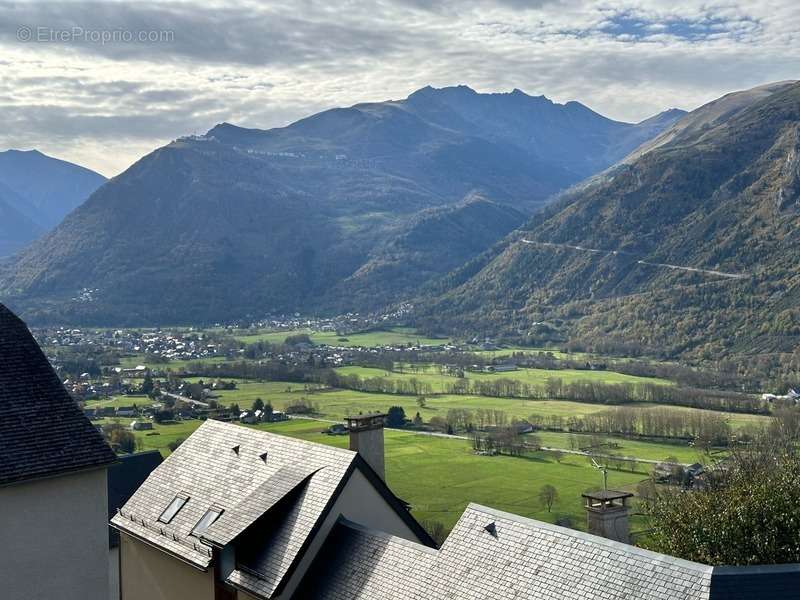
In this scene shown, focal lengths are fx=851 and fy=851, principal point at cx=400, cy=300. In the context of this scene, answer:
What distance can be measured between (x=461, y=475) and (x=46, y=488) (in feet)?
223

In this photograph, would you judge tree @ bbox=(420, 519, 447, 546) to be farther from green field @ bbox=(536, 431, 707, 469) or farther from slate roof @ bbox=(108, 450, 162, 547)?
green field @ bbox=(536, 431, 707, 469)

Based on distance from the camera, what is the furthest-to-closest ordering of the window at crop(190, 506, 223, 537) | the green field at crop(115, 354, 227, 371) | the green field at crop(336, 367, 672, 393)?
the green field at crop(115, 354, 227, 371) → the green field at crop(336, 367, 672, 393) → the window at crop(190, 506, 223, 537)

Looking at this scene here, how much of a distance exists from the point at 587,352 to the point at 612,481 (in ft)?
339

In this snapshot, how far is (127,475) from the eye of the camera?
1399 inches

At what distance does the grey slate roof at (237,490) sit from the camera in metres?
21.5

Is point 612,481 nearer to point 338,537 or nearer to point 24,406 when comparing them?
point 338,537

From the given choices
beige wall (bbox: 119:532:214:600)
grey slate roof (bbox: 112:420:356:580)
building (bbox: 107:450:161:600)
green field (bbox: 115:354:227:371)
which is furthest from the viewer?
green field (bbox: 115:354:227:371)

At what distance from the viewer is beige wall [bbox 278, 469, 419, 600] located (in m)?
21.0

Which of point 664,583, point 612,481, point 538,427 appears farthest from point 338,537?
point 538,427

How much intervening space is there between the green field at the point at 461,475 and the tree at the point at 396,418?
7099 millimetres

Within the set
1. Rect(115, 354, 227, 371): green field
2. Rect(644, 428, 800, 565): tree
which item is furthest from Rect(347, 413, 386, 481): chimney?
Rect(115, 354, 227, 371): green field

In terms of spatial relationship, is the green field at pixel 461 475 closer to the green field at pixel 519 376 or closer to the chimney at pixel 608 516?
the green field at pixel 519 376

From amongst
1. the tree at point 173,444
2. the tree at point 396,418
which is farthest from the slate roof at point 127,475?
the tree at point 396,418

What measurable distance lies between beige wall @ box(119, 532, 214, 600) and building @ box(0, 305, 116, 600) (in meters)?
3.49
